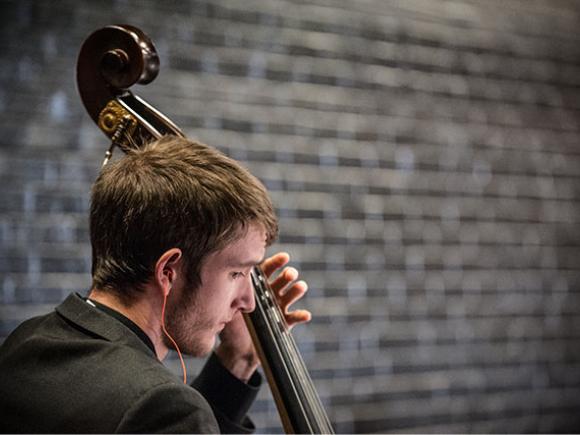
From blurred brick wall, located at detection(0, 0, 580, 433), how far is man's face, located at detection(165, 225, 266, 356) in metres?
1.32

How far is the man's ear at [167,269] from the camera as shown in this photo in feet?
4.53

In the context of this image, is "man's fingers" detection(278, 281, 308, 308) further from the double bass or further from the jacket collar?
the jacket collar

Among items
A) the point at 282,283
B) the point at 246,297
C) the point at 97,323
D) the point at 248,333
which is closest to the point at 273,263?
the point at 282,283

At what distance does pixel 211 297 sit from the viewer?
142cm

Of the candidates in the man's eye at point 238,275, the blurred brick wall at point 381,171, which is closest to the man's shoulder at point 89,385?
the man's eye at point 238,275

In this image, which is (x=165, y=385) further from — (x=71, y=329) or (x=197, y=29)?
(x=197, y=29)

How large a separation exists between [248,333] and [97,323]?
0.59 m

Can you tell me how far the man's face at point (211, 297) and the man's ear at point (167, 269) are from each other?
0.02 metres

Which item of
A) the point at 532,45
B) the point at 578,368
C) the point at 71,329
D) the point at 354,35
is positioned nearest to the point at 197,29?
the point at 354,35

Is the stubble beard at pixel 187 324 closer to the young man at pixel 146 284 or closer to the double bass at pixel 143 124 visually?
the young man at pixel 146 284

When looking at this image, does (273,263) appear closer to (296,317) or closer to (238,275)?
(296,317)

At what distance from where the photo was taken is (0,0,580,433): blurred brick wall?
8.82 feet

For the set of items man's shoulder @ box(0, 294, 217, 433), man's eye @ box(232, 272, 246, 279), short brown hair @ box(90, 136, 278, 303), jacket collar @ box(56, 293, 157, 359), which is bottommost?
man's shoulder @ box(0, 294, 217, 433)

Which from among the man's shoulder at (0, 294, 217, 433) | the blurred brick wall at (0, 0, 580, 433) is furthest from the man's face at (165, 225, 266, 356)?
the blurred brick wall at (0, 0, 580, 433)
